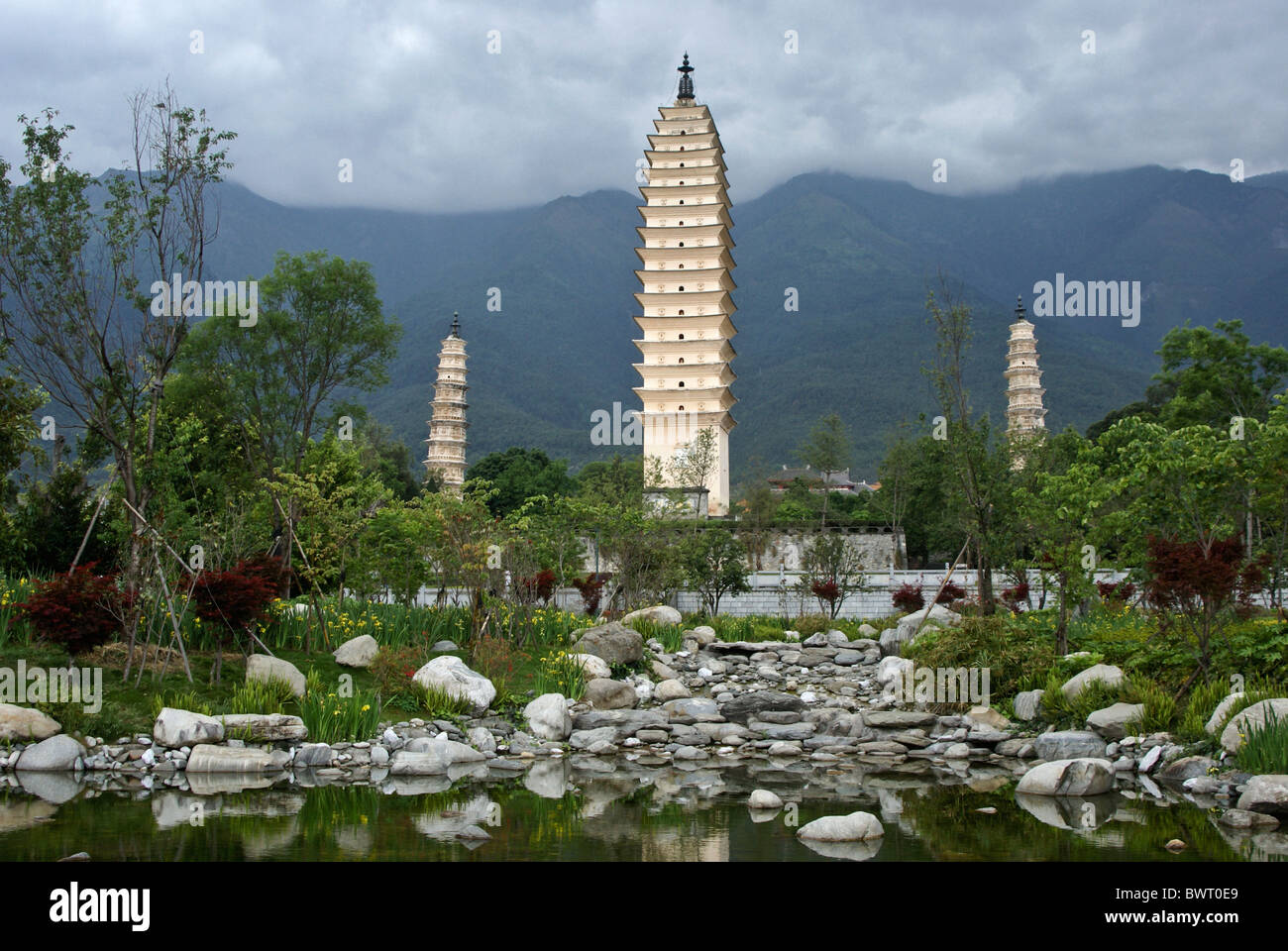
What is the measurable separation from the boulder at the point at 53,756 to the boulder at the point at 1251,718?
10.5 metres

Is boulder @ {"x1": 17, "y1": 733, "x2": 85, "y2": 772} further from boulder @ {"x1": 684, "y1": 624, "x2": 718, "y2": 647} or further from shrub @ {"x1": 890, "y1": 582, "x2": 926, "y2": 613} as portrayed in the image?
shrub @ {"x1": 890, "y1": 582, "x2": 926, "y2": 613}

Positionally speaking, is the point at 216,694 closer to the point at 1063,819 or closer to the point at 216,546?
the point at 216,546

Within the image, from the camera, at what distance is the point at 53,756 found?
9656 mm

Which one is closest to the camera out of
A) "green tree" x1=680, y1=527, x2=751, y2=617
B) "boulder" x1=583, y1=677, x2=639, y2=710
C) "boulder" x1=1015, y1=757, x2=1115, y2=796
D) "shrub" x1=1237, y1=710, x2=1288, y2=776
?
"shrub" x1=1237, y1=710, x2=1288, y2=776

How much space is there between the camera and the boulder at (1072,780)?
9227 millimetres

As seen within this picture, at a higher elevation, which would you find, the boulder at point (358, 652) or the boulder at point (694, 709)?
the boulder at point (358, 652)

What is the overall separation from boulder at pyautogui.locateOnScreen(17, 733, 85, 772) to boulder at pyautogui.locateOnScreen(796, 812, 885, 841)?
6777 millimetres

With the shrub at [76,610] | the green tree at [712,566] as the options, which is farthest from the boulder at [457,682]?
the green tree at [712,566]

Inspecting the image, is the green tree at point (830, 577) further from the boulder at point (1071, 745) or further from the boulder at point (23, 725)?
the boulder at point (23, 725)

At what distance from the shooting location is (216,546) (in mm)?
13188

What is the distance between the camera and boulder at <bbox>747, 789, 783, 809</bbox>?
8656mm

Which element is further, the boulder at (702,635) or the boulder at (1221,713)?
the boulder at (702,635)

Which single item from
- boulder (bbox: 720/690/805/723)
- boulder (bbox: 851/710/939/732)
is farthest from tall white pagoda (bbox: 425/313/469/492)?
boulder (bbox: 851/710/939/732)

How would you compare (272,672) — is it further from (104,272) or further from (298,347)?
(298,347)
